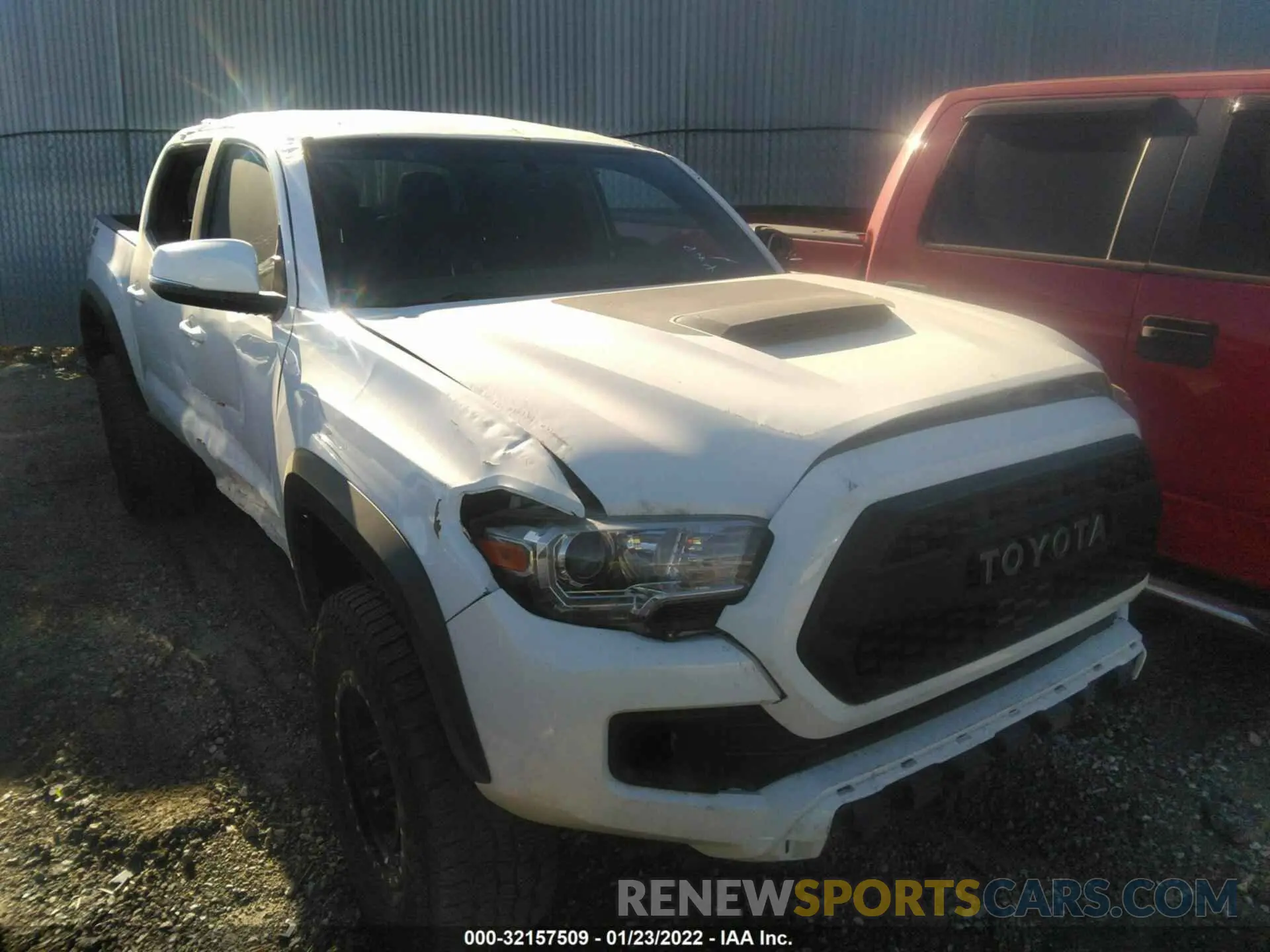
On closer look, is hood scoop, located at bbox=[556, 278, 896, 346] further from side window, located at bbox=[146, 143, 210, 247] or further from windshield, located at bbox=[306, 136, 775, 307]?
side window, located at bbox=[146, 143, 210, 247]

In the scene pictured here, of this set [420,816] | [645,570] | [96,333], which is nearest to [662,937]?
[420,816]

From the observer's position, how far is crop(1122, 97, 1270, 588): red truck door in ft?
9.21

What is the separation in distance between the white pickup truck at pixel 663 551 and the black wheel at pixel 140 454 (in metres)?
2.00

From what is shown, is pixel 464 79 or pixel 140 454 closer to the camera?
pixel 140 454

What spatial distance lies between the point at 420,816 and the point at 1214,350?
7.95ft

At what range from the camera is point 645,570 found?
1.78 meters

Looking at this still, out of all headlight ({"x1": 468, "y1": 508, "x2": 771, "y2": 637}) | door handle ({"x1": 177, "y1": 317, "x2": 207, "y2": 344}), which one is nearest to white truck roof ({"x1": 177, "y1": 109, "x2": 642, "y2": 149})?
door handle ({"x1": 177, "y1": 317, "x2": 207, "y2": 344})

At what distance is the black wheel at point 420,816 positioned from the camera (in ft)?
6.33

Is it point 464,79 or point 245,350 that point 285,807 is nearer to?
point 245,350

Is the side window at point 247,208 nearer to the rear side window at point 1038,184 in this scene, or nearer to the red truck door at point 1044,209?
the red truck door at point 1044,209

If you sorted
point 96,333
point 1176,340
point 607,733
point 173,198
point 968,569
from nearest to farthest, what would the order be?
1. point 607,733
2. point 968,569
3. point 1176,340
4. point 173,198
5. point 96,333

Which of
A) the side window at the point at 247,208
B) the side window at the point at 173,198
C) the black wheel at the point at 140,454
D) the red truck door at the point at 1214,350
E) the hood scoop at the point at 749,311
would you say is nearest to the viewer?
the hood scoop at the point at 749,311

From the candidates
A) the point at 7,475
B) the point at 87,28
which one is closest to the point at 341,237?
the point at 7,475

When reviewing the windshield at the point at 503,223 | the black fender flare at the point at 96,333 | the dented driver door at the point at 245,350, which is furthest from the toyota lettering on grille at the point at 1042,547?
the black fender flare at the point at 96,333
